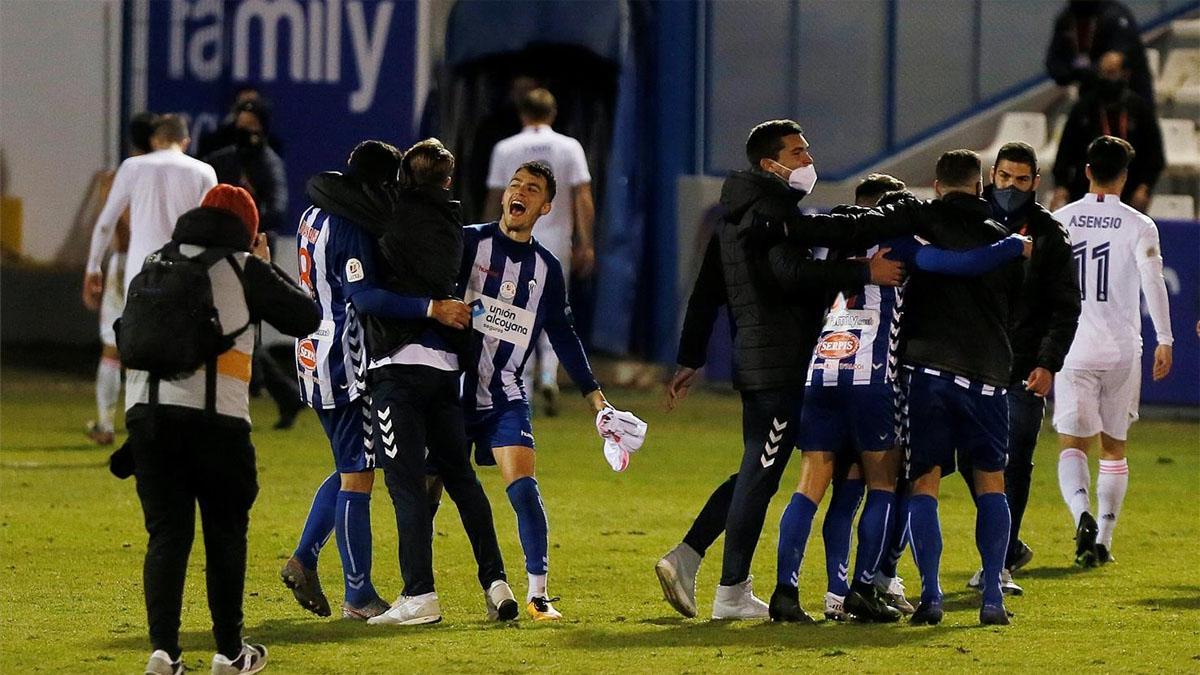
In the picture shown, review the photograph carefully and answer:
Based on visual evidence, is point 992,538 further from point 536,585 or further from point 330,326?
point 330,326

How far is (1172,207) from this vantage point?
60.7ft

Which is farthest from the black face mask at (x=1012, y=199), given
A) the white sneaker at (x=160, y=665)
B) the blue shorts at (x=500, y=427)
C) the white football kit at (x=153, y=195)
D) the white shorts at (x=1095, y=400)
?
the white football kit at (x=153, y=195)

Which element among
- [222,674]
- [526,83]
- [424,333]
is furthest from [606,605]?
[526,83]

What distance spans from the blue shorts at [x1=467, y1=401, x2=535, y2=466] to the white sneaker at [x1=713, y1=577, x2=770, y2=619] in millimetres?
866

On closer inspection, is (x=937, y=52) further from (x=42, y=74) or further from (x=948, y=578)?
(x=948, y=578)

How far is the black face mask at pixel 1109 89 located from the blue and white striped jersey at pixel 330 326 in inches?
339

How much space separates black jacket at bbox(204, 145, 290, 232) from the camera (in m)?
14.2

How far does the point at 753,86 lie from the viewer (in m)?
20.7

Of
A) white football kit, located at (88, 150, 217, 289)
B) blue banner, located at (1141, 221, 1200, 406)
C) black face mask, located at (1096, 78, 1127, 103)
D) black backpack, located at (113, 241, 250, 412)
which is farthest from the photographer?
blue banner, located at (1141, 221, 1200, 406)

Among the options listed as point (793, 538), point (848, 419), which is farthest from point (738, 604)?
point (848, 419)

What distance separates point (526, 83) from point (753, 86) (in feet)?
10.3

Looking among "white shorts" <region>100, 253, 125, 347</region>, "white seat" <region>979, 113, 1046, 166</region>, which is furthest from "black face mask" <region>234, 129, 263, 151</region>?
"white seat" <region>979, 113, 1046, 166</region>

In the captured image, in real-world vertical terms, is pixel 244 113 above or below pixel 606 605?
above

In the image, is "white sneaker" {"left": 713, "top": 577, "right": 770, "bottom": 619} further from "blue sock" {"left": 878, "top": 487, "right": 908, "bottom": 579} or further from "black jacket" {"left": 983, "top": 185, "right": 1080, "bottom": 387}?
"black jacket" {"left": 983, "top": 185, "right": 1080, "bottom": 387}
